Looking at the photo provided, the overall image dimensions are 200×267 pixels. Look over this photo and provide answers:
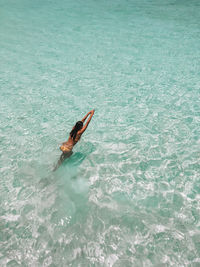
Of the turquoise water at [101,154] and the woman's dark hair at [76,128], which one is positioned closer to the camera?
the turquoise water at [101,154]

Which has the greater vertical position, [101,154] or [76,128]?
[76,128]

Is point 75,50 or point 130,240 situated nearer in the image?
point 130,240

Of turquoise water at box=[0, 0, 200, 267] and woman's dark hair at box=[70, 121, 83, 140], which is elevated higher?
woman's dark hair at box=[70, 121, 83, 140]

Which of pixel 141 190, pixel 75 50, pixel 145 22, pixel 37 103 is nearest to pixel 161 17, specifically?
pixel 145 22

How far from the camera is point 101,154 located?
552 centimetres

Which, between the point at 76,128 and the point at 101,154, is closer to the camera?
the point at 76,128

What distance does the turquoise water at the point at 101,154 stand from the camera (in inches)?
145

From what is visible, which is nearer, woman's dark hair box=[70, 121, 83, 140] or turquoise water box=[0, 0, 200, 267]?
turquoise water box=[0, 0, 200, 267]

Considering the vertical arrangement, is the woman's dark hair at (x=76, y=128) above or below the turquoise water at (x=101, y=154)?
above

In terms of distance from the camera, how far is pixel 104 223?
4004mm

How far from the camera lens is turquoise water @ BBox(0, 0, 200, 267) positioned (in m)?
3.69

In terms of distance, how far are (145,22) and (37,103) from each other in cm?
1259

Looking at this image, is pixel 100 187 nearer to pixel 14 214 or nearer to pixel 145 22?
pixel 14 214

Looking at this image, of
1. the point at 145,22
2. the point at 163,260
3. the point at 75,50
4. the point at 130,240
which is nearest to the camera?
the point at 163,260
